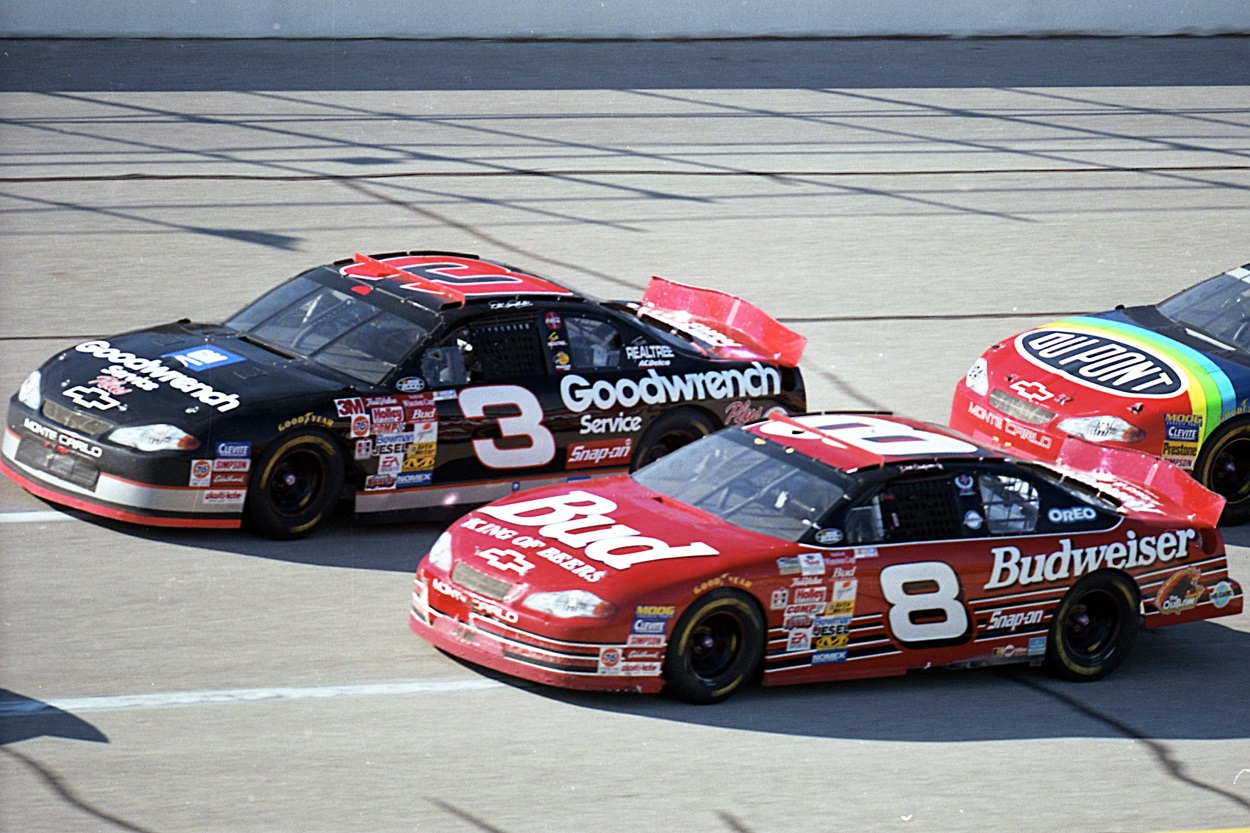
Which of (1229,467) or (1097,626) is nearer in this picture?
(1097,626)

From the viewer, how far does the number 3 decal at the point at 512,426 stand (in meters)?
10.8

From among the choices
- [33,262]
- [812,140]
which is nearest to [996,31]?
[812,140]

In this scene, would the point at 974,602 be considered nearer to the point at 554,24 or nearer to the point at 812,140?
the point at 812,140

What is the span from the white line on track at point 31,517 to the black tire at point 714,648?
392 cm

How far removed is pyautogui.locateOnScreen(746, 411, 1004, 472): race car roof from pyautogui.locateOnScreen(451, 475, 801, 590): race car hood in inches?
28.6

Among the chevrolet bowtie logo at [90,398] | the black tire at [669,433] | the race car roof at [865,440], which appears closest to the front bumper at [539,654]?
the race car roof at [865,440]

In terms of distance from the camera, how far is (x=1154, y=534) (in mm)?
9461

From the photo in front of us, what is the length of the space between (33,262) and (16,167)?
410 centimetres

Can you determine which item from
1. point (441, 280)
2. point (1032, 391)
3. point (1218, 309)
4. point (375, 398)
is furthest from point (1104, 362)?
point (375, 398)

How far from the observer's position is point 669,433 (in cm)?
1167

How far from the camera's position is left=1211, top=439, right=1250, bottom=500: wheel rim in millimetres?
12031

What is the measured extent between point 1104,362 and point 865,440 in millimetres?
3649

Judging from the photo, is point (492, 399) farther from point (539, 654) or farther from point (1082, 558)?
point (1082, 558)

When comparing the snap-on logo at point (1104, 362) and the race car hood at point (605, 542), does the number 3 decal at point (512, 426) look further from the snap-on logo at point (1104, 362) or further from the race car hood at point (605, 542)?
the snap-on logo at point (1104, 362)
